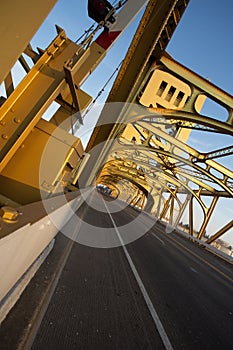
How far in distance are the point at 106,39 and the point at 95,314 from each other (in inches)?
208

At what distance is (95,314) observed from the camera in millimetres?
3500

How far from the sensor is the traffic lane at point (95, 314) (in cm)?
281

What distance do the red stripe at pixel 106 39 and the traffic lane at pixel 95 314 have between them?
16.1 ft

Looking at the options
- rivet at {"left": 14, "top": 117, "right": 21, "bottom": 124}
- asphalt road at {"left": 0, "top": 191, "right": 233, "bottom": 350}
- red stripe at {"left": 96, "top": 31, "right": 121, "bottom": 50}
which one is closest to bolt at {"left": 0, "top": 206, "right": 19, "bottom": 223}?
asphalt road at {"left": 0, "top": 191, "right": 233, "bottom": 350}

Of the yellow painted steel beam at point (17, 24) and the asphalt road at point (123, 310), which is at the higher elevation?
the yellow painted steel beam at point (17, 24)

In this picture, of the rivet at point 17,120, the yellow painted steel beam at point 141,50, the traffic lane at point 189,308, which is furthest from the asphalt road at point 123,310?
the yellow painted steel beam at point 141,50

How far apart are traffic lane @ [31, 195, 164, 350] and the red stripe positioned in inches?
193

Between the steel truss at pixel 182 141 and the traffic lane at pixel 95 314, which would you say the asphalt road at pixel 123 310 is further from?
the steel truss at pixel 182 141

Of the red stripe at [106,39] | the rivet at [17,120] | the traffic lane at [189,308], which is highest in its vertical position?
the red stripe at [106,39]

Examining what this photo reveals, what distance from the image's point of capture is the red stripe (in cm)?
463

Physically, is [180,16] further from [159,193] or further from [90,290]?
[159,193]

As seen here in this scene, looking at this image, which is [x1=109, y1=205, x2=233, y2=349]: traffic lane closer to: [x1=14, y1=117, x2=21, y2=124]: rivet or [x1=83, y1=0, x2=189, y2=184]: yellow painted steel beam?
[x1=14, y1=117, x2=21, y2=124]: rivet

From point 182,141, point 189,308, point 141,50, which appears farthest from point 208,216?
point 141,50

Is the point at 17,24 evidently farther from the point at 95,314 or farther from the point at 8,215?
the point at 95,314
